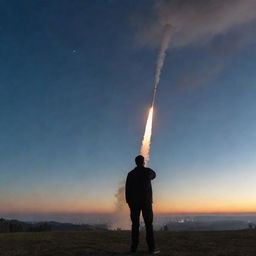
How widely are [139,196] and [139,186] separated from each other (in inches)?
15.0

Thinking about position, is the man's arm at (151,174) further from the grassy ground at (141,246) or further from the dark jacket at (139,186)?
the grassy ground at (141,246)

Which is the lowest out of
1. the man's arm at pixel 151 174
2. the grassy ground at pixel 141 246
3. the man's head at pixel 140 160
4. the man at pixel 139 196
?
the grassy ground at pixel 141 246

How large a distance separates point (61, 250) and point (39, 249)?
1.04 metres

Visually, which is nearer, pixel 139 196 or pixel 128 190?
pixel 139 196

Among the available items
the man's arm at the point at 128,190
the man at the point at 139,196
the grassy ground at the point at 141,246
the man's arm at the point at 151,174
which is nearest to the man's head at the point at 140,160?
the man at the point at 139,196

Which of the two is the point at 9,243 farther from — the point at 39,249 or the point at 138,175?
the point at 138,175


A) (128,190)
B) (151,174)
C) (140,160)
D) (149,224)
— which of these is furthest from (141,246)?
(140,160)

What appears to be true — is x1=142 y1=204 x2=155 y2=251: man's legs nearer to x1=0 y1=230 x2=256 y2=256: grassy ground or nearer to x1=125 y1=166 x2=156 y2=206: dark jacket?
x1=125 y1=166 x2=156 y2=206: dark jacket

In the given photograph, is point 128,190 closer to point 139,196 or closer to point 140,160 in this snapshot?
point 139,196

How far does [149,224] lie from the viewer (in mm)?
14523

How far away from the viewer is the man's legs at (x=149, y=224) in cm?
1436

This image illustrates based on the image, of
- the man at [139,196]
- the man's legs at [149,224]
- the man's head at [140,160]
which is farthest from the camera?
the man's head at [140,160]

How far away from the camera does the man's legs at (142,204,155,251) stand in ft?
47.1

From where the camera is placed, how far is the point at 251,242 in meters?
17.3
